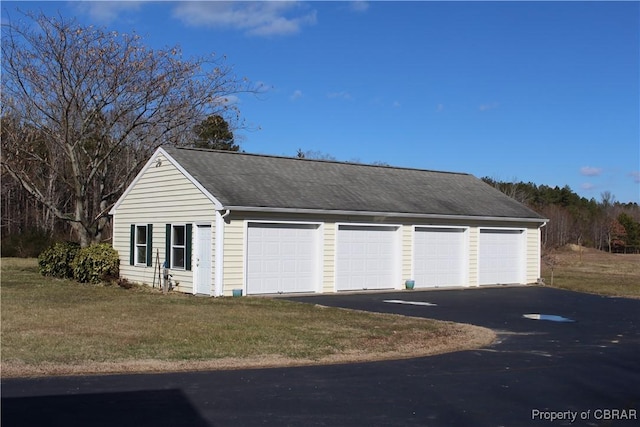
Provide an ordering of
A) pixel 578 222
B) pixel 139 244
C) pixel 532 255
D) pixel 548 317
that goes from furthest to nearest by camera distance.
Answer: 1. pixel 578 222
2. pixel 532 255
3. pixel 139 244
4. pixel 548 317

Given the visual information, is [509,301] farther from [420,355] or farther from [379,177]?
[420,355]

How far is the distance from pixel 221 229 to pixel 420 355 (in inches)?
362

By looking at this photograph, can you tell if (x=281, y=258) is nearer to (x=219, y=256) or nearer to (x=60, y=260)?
(x=219, y=256)

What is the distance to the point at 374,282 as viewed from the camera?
2164cm

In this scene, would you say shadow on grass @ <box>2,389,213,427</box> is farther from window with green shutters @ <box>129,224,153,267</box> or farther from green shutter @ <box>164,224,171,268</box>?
window with green shutters @ <box>129,224,153,267</box>

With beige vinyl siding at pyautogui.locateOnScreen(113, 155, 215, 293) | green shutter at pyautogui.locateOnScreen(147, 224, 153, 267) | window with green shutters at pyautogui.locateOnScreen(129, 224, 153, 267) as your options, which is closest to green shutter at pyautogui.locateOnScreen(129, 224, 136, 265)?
window with green shutters at pyautogui.locateOnScreen(129, 224, 153, 267)

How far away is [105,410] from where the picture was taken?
690 centimetres

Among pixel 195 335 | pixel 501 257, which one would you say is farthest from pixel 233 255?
pixel 501 257

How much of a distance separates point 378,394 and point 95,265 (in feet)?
56.0

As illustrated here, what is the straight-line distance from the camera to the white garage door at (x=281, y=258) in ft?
63.2

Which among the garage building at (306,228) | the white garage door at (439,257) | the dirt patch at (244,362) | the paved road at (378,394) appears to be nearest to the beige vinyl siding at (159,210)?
the garage building at (306,228)

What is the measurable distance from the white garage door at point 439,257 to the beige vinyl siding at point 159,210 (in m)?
7.44

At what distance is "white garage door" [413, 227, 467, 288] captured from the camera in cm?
2280

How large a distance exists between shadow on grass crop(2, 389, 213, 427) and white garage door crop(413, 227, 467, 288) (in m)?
15.9
